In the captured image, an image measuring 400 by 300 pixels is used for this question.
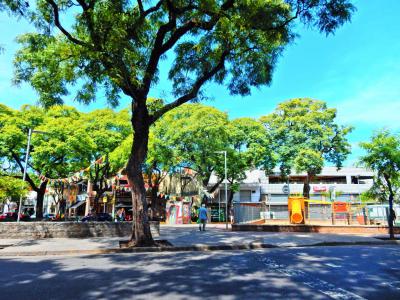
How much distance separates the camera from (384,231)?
19.2 meters

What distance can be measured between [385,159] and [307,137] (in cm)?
1825

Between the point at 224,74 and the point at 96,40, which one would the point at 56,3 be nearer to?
the point at 96,40

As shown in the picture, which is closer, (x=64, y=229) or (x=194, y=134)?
(x=64, y=229)

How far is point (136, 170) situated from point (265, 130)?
25805 millimetres

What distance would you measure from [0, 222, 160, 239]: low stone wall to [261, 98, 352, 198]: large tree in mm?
21067

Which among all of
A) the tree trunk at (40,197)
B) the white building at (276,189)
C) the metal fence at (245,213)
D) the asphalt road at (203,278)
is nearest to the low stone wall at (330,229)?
the metal fence at (245,213)

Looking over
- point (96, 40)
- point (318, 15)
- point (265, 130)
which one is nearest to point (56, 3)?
point (96, 40)

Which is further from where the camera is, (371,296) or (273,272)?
(273,272)

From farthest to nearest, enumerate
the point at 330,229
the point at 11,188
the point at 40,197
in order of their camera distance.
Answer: the point at 40,197 → the point at 330,229 → the point at 11,188

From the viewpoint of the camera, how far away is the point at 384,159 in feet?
52.7

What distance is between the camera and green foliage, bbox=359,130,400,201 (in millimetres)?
15797

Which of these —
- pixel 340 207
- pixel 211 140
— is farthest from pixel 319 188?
pixel 340 207

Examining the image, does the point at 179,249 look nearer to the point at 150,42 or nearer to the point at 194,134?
the point at 150,42

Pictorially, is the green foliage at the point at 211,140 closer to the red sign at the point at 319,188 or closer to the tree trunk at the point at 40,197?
the tree trunk at the point at 40,197
